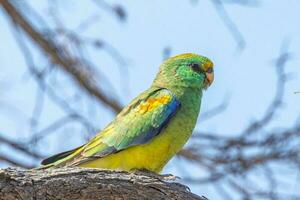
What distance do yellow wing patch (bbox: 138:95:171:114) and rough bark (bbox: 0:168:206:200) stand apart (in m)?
1.56

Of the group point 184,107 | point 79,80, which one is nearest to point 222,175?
point 79,80

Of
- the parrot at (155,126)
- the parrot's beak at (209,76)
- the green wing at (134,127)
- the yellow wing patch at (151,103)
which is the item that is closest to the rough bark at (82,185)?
the parrot at (155,126)

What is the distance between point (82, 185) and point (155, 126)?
1687 millimetres

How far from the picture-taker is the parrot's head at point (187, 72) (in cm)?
595

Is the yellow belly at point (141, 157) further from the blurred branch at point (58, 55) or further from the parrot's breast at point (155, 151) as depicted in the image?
the blurred branch at point (58, 55)

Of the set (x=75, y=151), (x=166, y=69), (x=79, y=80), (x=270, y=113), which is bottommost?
(x=75, y=151)

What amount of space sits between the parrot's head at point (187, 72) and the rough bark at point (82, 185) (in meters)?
1.91

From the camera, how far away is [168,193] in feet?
13.3

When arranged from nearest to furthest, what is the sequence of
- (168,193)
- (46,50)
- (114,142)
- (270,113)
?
(168,193) < (114,142) < (270,113) < (46,50)

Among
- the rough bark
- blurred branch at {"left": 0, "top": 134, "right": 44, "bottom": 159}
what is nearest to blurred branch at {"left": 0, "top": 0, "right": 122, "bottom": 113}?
blurred branch at {"left": 0, "top": 134, "right": 44, "bottom": 159}

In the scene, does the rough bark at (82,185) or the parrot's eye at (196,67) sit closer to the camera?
the rough bark at (82,185)

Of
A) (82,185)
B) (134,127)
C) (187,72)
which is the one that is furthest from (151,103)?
(82,185)

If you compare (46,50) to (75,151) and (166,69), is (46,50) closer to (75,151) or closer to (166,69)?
(166,69)

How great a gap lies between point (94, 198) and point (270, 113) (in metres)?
3.52
